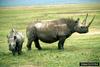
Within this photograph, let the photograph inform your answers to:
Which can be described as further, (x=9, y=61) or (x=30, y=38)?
(x=30, y=38)

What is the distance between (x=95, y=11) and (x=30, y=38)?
33.9 inches

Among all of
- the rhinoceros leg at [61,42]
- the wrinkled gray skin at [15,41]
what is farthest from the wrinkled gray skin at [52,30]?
the wrinkled gray skin at [15,41]

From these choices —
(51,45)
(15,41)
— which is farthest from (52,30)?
(15,41)

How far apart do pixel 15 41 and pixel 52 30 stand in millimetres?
540

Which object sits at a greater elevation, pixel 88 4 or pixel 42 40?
pixel 88 4

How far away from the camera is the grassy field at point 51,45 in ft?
13.0

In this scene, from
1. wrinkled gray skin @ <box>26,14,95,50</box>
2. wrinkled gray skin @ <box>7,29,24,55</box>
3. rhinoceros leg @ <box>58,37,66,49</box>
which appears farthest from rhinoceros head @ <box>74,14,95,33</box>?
wrinkled gray skin @ <box>7,29,24,55</box>

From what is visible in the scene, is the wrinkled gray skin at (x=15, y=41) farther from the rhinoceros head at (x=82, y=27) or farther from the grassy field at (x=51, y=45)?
the rhinoceros head at (x=82, y=27)

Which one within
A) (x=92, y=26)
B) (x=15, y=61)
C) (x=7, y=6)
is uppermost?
(x=7, y=6)

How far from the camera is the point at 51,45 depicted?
4.26 m

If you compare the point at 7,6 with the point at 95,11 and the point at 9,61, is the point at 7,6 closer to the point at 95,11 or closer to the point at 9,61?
the point at 9,61

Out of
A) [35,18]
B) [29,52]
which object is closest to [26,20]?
[35,18]

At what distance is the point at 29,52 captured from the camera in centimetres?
411

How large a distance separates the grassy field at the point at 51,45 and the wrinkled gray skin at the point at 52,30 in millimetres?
70
